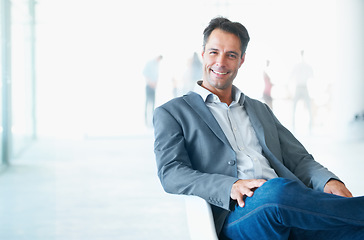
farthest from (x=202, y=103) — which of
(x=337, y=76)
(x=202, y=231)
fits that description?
(x=337, y=76)

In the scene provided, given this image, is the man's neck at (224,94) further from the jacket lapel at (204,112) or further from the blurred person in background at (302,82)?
the blurred person in background at (302,82)

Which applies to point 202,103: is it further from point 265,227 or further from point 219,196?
point 265,227

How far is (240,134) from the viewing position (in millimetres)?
1731

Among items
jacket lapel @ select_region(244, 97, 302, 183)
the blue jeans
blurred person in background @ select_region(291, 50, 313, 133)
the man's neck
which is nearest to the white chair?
the blue jeans

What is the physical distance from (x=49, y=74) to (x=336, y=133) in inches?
242

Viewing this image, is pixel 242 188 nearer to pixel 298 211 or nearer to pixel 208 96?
pixel 298 211

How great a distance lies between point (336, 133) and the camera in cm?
775

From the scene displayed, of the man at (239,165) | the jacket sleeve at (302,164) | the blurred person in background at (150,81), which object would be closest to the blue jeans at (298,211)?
the man at (239,165)

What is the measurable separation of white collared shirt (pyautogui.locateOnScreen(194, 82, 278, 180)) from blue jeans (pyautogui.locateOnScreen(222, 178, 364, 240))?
0.99 ft

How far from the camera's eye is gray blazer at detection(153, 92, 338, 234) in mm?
1451

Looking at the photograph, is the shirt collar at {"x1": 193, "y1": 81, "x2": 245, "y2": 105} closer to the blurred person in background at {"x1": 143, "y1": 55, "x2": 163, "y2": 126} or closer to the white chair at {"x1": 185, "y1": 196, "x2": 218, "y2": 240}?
the white chair at {"x1": 185, "y1": 196, "x2": 218, "y2": 240}

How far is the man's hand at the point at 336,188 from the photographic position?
1.49 m

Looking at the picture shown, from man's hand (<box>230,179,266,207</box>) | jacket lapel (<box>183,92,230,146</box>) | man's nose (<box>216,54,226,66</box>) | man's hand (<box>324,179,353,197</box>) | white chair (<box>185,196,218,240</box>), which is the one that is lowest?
white chair (<box>185,196,218,240</box>)

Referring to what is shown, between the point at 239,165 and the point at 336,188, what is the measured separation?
36 cm
